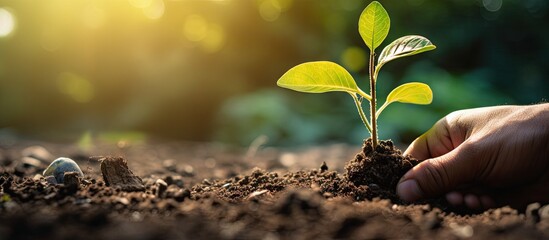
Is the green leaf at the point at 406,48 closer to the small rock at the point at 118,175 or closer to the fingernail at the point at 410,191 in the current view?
the fingernail at the point at 410,191

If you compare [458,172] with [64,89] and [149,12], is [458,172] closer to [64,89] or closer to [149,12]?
[149,12]

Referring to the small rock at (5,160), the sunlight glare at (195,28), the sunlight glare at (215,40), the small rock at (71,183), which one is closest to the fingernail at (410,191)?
the small rock at (71,183)

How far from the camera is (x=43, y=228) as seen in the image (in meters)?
1.42

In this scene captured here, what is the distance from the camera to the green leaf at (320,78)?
7.28 feet

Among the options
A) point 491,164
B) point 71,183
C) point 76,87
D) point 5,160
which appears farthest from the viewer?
point 76,87

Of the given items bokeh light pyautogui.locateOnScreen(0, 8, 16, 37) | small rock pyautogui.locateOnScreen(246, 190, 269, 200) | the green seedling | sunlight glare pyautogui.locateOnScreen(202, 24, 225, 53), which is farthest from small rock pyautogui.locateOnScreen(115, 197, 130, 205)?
bokeh light pyautogui.locateOnScreen(0, 8, 16, 37)

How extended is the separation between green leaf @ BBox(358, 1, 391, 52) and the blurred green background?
511 cm

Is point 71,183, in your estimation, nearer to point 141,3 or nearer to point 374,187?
point 374,187

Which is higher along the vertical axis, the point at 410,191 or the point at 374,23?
the point at 374,23

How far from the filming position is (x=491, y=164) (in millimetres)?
2340

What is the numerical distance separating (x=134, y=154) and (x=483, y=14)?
5670 mm

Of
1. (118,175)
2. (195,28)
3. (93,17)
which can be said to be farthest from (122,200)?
(93,17)

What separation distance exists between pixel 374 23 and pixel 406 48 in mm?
181

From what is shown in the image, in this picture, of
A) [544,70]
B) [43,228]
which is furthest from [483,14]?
[43,228]
